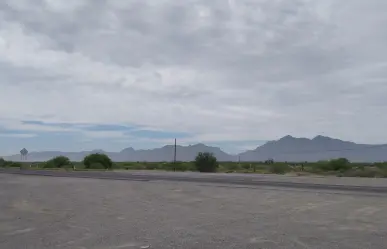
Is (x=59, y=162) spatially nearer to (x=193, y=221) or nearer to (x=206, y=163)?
(x=206, y=163)

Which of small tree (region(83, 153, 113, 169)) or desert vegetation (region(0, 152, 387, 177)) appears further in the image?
small tree (region(83, 153, 113, 169))

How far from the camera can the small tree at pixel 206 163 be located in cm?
6944

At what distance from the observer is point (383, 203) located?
19406mm

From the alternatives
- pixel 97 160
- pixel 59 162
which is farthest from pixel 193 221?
pixel 59 162

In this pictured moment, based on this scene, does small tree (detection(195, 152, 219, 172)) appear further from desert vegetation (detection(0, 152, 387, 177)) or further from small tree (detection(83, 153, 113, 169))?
small tree (detection(83, 153, 113, 169))

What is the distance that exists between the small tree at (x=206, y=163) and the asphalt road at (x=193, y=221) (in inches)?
1838

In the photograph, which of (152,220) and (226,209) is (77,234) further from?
(226,209)

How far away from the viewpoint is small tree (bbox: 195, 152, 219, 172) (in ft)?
228

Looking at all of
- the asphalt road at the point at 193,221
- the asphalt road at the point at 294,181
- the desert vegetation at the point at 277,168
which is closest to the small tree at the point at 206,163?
the desert vegetation at the point at 277,168

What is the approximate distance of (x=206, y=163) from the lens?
69812mm

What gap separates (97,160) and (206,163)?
23.2 meters

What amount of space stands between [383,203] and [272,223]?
7574 mm

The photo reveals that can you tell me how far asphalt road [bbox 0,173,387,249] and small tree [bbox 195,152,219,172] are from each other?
4669cm

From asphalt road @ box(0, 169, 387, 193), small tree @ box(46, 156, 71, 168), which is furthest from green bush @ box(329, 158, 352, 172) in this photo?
small tree @ box(46, 156, 71, 168)
